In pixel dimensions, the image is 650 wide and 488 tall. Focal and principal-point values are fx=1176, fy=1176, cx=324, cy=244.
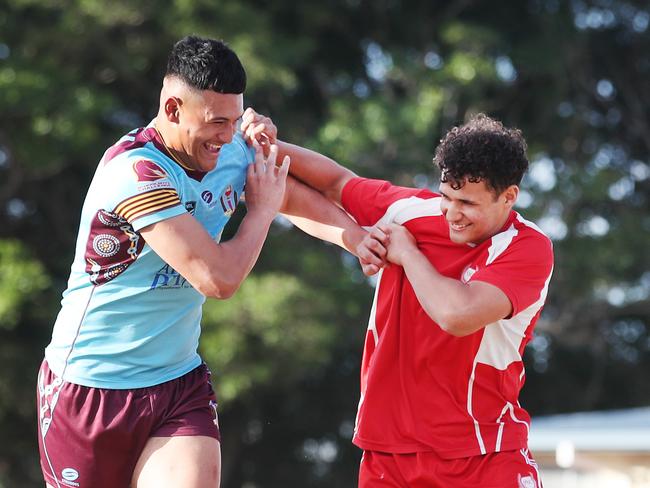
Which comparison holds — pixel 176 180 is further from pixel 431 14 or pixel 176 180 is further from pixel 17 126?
pixel 431 14

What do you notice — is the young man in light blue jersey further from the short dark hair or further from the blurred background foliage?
the blurred background foliage

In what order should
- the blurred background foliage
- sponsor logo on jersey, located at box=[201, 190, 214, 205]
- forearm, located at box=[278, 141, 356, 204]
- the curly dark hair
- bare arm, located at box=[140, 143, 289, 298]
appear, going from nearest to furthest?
bare arm, located at box=[140, 143, 289, 298] < the curly dark hair < sponsor logo on jersey, located at box=[201, 190, 214, 205] < forearm, located at box=[278, 141, 356, 204] < the blurred background foliage

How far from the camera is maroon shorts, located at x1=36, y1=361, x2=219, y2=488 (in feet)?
11.7

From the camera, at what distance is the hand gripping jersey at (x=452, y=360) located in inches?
142

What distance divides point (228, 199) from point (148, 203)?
35 centimetres

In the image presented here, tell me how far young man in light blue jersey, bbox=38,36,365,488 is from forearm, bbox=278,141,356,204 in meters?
0.30

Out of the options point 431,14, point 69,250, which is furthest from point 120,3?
point 431,14

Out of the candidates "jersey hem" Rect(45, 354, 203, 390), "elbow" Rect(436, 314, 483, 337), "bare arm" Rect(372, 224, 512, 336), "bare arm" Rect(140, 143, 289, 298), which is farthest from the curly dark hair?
"jersey hem" Rect(45, 354, 203, 390)

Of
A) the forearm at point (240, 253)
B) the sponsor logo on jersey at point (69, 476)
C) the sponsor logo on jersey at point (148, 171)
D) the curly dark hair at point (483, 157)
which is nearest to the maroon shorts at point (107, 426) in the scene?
the sponsor logo on jersey at point (69, 476)

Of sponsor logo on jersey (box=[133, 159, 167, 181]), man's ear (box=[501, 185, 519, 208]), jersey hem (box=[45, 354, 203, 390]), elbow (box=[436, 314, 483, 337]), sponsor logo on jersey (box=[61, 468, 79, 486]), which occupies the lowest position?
sponsor logo on jersey (box=[61, 468, 79, 486])

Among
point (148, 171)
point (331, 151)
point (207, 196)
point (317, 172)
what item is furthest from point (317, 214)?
point (331, 151)

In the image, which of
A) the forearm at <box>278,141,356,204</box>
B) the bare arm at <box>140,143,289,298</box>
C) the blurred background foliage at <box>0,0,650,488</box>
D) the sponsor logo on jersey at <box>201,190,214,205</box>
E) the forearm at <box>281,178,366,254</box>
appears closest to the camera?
the bare arm at <box>140,143,289,298</box>

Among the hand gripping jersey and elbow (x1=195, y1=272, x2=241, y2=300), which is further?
the hand gripping jersey

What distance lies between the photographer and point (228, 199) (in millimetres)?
3703
